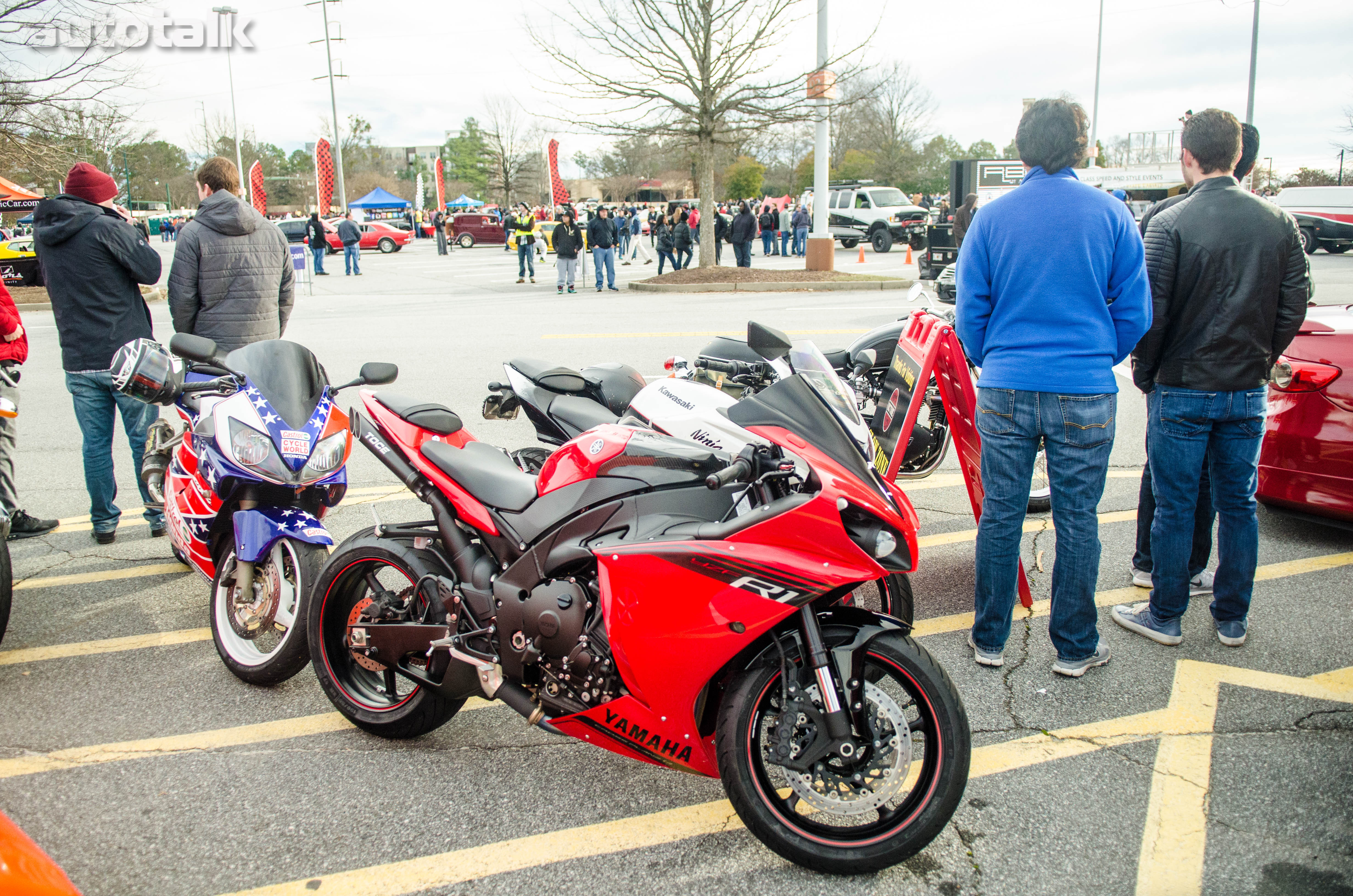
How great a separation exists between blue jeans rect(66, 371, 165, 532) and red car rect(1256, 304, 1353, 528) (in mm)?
5855

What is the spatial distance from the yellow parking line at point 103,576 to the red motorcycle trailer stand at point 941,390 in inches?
143

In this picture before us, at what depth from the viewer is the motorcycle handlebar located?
2254 mm

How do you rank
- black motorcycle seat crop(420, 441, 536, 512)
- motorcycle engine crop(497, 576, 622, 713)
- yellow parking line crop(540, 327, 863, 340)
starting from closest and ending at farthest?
motorcycle engine crop(497, 576, 622, 713)
black motorcycle seat crop(420, 441, 536, 512)
yellow parking line crop(540, 327, 863, 340)

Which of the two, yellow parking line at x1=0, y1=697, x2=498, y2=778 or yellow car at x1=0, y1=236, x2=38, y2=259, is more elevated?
yellow car at x1=0, y1=236, x2=38, y2=259

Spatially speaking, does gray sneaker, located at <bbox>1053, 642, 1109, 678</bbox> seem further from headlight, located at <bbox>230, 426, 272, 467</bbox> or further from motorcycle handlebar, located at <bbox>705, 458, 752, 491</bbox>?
headlight, located at <bbox>230, 426, 272, 467</bbox>

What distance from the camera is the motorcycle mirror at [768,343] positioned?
3.11 m

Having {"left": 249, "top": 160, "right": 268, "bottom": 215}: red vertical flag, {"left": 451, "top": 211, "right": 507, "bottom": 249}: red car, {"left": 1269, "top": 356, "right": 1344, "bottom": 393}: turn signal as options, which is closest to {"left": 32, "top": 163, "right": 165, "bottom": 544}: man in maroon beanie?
{"left": 1269, "top": 356, "right": 1344, "bottom": 393}: turn signal

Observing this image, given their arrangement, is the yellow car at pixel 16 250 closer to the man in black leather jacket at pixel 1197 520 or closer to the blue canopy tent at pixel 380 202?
the man in black leather jacket at pixel 1197 520

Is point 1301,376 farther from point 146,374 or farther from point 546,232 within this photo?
point 546,232

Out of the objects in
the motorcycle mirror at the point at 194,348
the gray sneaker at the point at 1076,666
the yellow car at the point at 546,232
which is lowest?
the gray sneaker at the point at 1076,666

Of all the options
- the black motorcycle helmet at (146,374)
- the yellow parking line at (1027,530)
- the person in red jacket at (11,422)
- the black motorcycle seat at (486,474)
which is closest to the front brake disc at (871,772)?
the black motorcycle seat at (486,474)

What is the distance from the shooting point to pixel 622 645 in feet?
8.49

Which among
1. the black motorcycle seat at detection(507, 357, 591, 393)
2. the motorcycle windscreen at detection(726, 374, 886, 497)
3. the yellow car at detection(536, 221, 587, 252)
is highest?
the yellow car at detection(536, 221, 587, 252)

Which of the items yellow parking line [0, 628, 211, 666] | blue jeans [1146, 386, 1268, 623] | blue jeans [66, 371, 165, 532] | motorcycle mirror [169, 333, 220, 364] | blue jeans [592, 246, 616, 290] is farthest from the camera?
blue jeans [592, 246, 616, 290]
